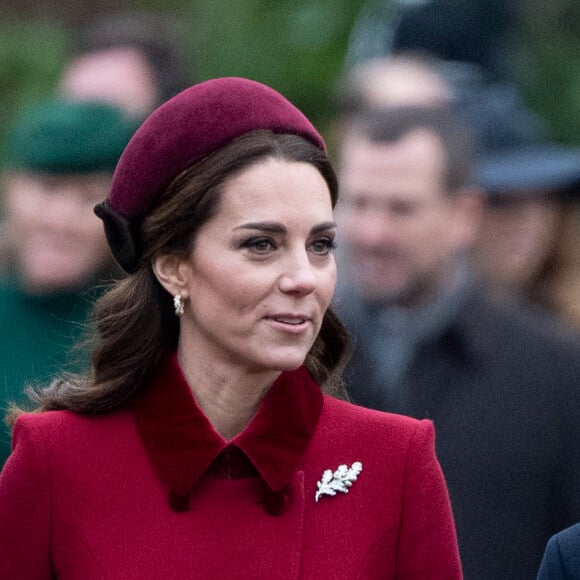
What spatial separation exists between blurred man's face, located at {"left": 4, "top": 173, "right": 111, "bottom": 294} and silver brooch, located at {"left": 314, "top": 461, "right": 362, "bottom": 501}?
7.98ft

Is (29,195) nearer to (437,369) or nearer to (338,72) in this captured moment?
(437,369)

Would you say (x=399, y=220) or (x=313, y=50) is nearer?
(x=399, y=220)

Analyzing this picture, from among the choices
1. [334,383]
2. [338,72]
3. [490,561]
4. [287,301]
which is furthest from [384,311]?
[338,72]

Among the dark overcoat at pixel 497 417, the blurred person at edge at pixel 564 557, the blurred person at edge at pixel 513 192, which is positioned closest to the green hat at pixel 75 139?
the dark overcoat at pixel 497 417

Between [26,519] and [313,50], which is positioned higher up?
[26,519]

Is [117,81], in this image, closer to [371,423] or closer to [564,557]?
[371,423]

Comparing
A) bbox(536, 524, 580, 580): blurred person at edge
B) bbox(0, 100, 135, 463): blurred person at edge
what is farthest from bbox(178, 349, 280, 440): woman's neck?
bbox(0, 100, 135, 463): blurred person at edge

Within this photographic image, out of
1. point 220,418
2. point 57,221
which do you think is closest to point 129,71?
point 57,221

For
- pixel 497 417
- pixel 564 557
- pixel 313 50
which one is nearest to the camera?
pixel 564 557

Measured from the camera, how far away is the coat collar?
4.79m

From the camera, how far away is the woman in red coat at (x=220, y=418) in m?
4.68

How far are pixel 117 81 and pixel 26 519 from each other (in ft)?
13.3

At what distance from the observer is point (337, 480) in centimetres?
484

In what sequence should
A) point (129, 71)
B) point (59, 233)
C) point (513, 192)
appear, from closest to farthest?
point (59, 233)
point (513, 192)
point (129, 71)
